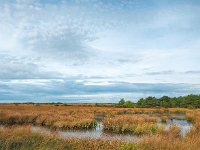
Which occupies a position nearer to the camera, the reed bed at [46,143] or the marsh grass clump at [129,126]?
the reed bed at [46,143]

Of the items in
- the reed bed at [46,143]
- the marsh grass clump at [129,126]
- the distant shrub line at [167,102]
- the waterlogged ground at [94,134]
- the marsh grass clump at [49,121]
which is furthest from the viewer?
the distant shrub line at [167,102]

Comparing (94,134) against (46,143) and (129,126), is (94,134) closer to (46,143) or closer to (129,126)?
(129,126)

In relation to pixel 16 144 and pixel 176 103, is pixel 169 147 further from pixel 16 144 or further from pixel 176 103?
pixel 176 103

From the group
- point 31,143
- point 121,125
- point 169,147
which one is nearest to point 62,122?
point 121,125

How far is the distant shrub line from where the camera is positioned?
103375 millimetres

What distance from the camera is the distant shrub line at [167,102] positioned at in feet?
339

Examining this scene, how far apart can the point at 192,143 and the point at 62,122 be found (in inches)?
909

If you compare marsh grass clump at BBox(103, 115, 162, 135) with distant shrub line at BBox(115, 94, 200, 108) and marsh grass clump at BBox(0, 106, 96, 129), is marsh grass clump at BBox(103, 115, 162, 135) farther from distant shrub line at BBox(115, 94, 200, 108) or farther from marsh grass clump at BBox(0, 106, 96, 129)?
distant shrub line at BBox(115, 94, 200, 108)

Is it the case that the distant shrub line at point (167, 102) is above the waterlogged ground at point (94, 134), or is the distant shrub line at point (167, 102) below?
above

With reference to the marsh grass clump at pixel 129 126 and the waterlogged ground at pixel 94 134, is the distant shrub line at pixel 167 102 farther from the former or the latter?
the waterlogged ground at pixel 94 134

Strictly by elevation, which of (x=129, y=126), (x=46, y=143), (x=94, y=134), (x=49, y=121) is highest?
(x=49, y=121)

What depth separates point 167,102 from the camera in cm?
11406

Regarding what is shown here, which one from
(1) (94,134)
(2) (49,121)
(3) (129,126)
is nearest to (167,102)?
(2) (49,121)

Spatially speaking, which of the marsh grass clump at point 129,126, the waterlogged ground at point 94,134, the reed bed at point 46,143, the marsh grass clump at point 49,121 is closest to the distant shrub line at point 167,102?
the marsh grass clump at point 49,121
